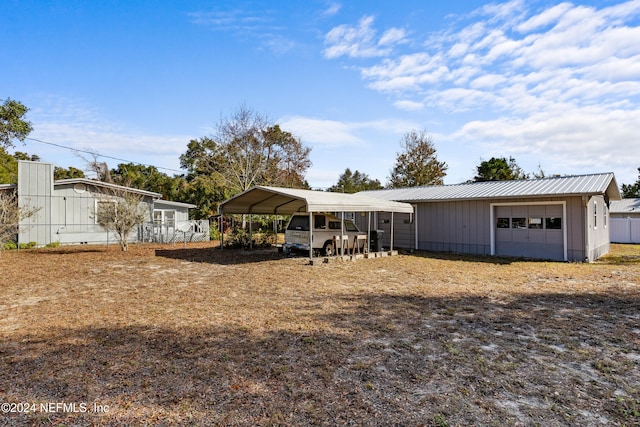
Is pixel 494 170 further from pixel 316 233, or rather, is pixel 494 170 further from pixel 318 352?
pixel 318 352

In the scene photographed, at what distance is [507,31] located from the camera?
933 centimetres

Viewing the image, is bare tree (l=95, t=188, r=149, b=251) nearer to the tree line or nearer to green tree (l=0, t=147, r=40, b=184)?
the tree line

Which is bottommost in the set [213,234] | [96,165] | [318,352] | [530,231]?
[318,352]

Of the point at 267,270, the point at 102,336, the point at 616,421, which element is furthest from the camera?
the point at 267,270

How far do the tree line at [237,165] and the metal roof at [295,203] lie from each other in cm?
1187

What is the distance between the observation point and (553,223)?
1330 centimetres

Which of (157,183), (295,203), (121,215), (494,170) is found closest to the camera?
(121,215)

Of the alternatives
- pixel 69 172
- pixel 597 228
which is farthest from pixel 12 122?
pixel 597 228

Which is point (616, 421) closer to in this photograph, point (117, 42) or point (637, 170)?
point (117, 42)

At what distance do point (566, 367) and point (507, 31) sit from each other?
8749mm

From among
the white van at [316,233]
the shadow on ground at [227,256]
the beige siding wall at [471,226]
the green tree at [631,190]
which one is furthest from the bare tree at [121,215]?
the green tree at [631,190]

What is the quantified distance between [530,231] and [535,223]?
357mm

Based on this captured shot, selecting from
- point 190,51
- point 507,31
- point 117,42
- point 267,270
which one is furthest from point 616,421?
point 117,42

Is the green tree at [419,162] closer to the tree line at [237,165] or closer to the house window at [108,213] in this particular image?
the tree line at [237,165]
